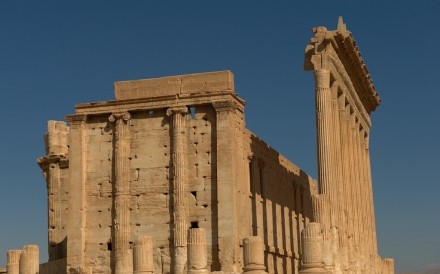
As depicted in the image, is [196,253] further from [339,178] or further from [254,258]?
[339,178]

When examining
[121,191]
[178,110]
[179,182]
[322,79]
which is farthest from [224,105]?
[121,191]

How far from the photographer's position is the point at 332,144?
36.9m

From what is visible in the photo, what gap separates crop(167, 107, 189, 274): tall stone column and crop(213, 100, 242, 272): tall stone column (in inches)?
57.0

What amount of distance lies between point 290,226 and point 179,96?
12.8 meters

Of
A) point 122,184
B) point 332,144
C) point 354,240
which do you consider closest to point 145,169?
point 122,184

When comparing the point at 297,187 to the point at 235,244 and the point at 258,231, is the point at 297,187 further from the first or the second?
the point at 235,244

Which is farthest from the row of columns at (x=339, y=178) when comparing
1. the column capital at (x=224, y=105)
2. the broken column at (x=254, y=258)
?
the broken column at (x=254, y=258)

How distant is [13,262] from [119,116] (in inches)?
303

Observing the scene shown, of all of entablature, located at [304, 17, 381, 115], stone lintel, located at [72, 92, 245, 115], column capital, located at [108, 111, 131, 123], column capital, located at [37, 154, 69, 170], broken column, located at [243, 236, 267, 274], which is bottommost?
broken column, located at [243, 236, 267, 274]

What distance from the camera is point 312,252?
28875mm

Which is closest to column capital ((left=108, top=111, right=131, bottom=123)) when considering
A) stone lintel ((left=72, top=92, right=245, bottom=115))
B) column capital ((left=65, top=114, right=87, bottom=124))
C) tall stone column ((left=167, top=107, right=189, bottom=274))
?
stone lintel ((left=72, top=92, right=245, bottom=115))

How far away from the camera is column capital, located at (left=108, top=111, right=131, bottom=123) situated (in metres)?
38.9

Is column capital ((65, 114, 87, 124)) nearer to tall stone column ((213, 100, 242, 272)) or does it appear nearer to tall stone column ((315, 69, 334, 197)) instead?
tall stone column ((213, 100, 242, 272))

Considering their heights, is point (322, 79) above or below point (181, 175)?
above
